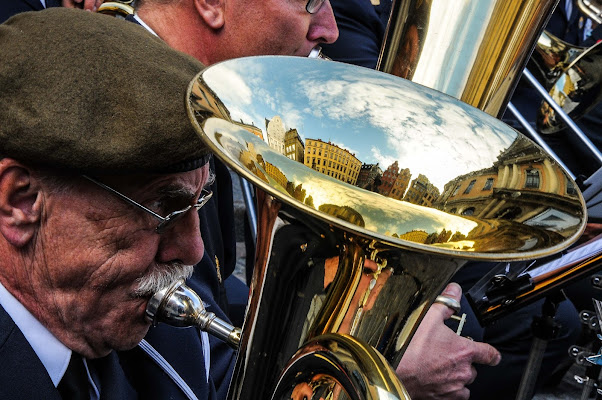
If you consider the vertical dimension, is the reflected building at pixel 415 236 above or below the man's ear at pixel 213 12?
above

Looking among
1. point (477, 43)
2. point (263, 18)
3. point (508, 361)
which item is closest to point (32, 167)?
point (263, 18)

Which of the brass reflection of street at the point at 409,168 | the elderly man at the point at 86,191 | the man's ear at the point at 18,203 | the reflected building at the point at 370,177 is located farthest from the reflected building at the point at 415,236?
the man's ear at the point at 18,203

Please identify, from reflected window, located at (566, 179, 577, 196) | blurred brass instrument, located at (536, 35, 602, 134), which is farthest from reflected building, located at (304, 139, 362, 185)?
blurred brass instrument, located at (536, 35, 602, 134)

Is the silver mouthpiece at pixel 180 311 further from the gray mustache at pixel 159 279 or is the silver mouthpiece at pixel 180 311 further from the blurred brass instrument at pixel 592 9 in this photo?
the blurred brass instrument at pixel 592 9

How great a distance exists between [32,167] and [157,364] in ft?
1.56

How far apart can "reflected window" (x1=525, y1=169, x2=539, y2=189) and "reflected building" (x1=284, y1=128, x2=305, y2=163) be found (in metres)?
0.40

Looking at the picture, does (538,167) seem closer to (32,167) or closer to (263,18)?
(32,167)

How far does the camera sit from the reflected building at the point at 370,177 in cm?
117

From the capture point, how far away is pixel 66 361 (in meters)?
1.13

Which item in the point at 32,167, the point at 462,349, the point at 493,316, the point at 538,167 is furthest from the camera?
the point at 493,316

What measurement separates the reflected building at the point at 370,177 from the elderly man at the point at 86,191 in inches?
10.2

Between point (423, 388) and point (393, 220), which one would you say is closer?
point (393, 220)

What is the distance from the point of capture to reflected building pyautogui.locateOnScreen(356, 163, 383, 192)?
1171 millimetres

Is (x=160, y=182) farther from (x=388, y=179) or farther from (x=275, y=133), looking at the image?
(x=388, y=179)
